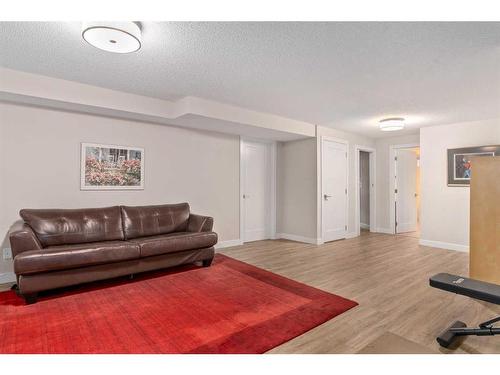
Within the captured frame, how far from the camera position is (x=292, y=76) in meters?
3.15

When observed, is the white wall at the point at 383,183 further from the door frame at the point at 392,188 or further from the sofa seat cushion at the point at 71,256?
the sofa seat cushion at the point at 71,256

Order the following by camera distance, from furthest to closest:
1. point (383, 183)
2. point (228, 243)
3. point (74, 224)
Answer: point (383, 183), point (228, 243), point (74, 224)

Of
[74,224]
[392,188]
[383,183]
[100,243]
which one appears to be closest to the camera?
[100,243]

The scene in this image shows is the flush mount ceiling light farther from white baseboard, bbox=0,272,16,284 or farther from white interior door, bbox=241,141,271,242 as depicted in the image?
white interior door, bbox=241,141,271,242

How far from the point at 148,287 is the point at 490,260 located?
379 cm

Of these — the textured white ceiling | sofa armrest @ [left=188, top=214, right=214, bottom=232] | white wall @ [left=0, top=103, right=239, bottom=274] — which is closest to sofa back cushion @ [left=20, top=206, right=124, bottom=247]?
white wall @ [left=0, top=103, right=239, bottom=274]

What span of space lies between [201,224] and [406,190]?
5.37 metres

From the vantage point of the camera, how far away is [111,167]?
4.16 meters

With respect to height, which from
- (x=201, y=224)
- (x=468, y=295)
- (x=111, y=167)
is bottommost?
(x=468, y=295)

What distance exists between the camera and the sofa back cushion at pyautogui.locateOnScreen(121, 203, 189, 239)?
3.97 metres

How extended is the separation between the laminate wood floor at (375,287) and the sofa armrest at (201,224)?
2.59ft

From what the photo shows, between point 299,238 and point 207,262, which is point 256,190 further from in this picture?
point 207,262

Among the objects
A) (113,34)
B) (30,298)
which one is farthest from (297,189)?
(30,298)
